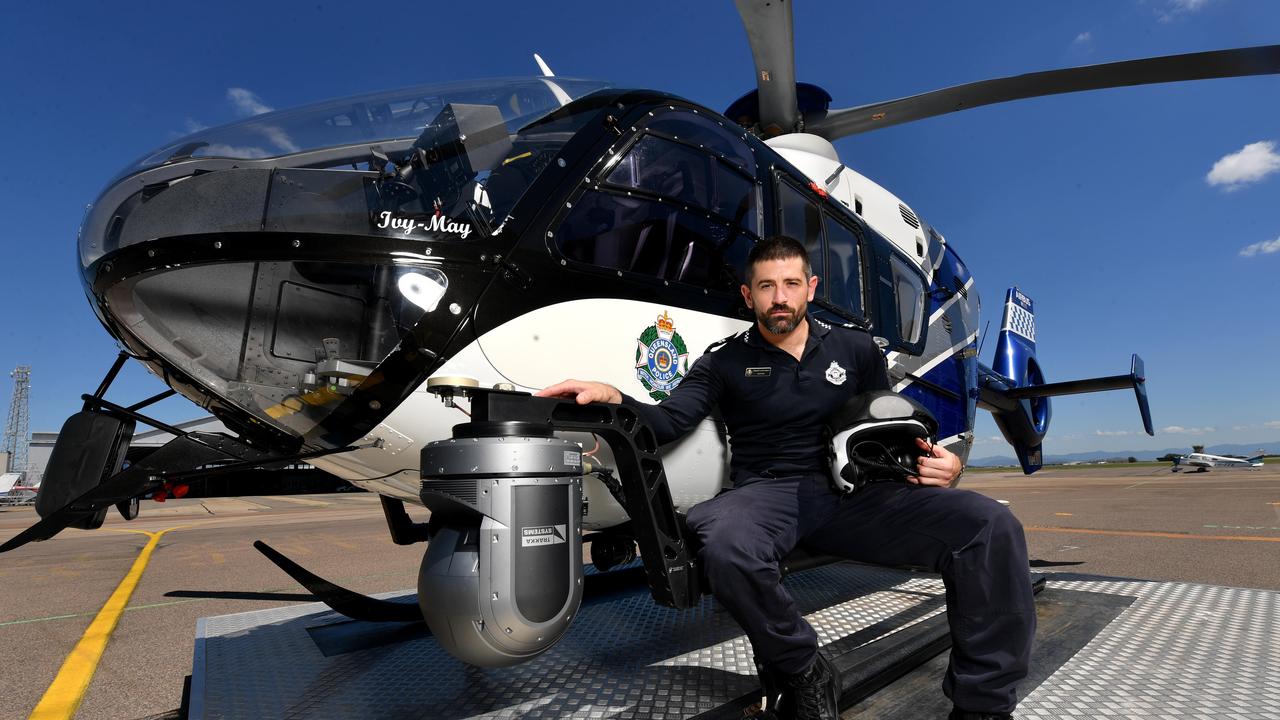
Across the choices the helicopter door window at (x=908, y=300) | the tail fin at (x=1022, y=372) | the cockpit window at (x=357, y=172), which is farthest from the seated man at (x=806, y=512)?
the tail fin at (x=1022, y=372)

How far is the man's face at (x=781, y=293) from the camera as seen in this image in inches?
82.5

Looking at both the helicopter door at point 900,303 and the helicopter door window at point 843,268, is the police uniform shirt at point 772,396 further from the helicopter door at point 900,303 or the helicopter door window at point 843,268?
the helicopter door at point 900,303

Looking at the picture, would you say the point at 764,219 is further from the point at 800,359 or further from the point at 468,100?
the point at 468,100

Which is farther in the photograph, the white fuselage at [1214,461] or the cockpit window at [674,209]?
the white fuselage at [1214,461]

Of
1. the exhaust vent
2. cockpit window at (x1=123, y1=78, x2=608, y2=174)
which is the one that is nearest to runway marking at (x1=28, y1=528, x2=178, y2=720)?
cockpit window at (x1=123, y1=78, x2=608, y2=174)

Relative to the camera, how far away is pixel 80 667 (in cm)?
341

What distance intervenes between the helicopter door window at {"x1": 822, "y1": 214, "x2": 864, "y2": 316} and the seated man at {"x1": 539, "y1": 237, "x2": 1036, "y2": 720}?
0.90m

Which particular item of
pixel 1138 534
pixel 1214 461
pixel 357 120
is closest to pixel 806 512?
pixel 357 120

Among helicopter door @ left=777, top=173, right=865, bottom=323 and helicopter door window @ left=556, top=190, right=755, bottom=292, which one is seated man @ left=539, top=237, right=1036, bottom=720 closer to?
helicopter door window @ left=556, top=190, right=755, bottom=292

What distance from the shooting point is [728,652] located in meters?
2.46

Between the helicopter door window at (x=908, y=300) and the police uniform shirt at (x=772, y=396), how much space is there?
170 centimetres

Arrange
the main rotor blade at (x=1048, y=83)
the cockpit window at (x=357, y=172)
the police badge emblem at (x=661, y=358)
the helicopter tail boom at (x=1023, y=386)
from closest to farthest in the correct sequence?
the cockpit window at (x=357, y=172), the police badge emblem at (x=661, y=358), the main rotor blade at (x=1048, y=83), the helicopter tail boom at (x=1023, y=386)

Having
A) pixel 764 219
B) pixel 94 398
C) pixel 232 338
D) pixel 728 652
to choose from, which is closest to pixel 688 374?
pixel 764 219

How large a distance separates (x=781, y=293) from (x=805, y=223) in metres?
1.06
